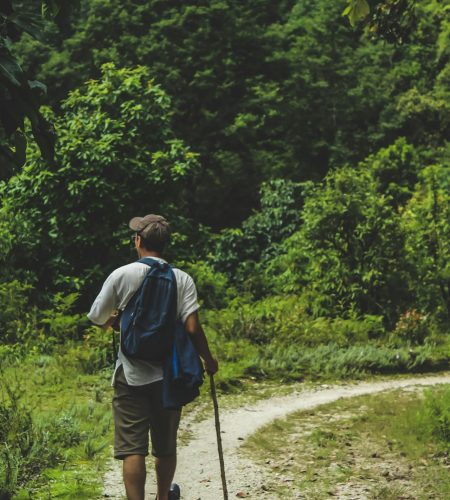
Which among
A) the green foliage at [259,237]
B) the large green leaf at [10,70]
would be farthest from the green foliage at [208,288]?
the large green leaf at [10,70]

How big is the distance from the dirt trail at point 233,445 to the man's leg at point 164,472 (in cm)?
124

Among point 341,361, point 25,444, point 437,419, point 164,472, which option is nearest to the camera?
point 164,472

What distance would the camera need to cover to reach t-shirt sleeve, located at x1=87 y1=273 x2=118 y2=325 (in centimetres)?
473

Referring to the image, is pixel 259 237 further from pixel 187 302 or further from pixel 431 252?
pixel 187 302

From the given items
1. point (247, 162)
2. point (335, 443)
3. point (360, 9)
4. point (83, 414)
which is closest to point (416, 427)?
point (335, 443)

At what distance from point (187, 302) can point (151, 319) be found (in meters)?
0.26

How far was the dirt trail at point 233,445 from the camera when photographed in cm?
659

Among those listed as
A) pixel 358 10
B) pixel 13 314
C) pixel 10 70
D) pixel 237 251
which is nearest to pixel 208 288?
pixel 13 314

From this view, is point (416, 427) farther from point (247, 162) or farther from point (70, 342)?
point (247, 162)

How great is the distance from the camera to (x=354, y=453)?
767 centimetres

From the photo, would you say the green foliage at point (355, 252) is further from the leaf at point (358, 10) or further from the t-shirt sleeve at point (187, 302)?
the leaf at point (358, 10)

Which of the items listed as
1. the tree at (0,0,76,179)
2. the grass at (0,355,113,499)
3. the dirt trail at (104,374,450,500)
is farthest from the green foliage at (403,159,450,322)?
the tree at (0,0,76,179)

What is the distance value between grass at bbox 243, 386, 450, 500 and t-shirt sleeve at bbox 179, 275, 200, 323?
89.9 inches

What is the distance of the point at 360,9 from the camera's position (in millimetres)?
4223
